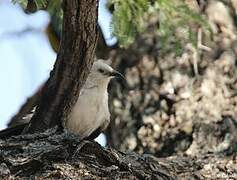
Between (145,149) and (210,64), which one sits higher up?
(210,64)

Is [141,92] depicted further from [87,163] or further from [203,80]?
[87,163]

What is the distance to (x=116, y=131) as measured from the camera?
222 inches

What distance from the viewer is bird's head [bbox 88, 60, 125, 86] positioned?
539 cm

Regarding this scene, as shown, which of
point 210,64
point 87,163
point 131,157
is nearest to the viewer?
point 87,163

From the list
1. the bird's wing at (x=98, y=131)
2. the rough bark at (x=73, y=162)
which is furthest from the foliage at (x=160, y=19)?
the rough bark at (x=73, y=162)

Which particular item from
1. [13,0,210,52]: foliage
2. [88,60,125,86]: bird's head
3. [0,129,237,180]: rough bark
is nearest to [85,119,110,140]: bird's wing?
[88,60,125,86]: bird's head

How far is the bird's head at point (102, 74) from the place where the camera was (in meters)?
5.39

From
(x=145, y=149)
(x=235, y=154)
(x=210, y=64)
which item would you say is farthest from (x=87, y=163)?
(x=210, y=64)

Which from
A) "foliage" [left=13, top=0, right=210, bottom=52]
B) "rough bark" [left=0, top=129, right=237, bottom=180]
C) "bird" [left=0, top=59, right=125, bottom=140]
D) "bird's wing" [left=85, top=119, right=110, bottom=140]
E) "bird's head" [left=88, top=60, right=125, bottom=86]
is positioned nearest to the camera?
"rough bark" [left=0, top=129, right=237, bottom=180]

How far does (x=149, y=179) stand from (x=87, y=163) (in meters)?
0.35

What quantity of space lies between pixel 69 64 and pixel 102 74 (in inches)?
57.6

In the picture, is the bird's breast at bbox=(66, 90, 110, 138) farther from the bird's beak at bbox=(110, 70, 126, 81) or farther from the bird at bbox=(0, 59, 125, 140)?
the bird's beak at bbox=(110, 70, 126, 81)

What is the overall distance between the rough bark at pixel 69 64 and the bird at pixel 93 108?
0.35m

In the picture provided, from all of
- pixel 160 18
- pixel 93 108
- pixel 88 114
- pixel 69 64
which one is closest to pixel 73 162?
pixel 69 64
